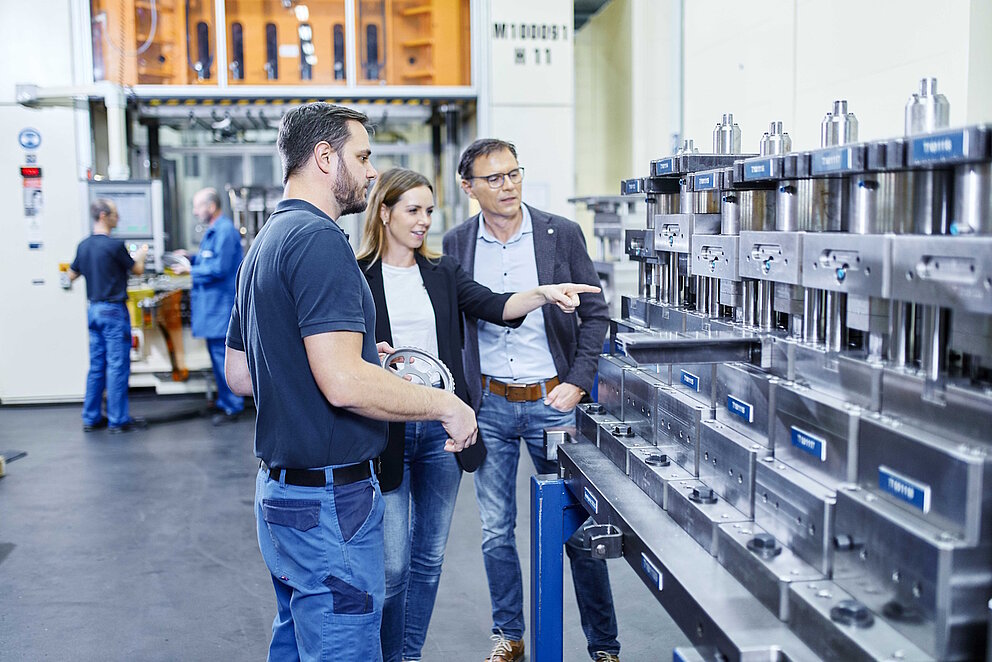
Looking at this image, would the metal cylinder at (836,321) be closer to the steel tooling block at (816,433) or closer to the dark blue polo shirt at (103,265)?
the steel tooling block at (816,433)

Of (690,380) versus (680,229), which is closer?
(690,380)

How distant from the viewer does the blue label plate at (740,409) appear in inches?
54.4

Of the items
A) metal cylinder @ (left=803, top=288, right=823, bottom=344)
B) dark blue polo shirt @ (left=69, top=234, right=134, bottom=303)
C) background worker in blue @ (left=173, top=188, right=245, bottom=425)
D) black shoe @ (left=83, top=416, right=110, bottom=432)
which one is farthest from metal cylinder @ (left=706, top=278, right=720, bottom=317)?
black shoe @ (left=83, top=416, right=110, bottom=432)

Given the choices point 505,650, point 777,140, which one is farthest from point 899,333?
point 505,650

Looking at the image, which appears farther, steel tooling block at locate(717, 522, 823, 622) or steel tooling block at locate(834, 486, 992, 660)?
steel tooling block at locate(717, 522, 823, 622)

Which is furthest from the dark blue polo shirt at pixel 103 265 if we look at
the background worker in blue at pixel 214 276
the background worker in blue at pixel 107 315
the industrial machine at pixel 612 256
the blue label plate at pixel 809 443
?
the blue label plate at pixel 809 443

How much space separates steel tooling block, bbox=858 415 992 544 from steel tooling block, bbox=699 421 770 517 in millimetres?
225

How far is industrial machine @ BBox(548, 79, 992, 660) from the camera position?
97cm

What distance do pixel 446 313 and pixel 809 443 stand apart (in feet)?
4.04

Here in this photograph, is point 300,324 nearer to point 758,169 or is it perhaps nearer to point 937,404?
point 758,169

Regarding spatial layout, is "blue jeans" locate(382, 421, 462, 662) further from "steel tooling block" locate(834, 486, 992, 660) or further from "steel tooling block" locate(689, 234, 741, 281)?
"steel tooling block" locate(834, 486, 992, 660)

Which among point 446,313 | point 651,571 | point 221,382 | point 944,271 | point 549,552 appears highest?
point 944,271

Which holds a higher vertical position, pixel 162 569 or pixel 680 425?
pixel 680 425

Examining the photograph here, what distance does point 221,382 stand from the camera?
601 cm
